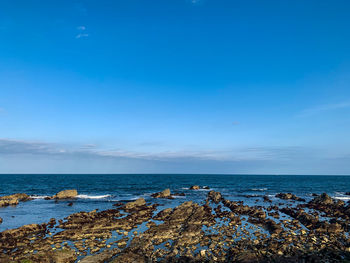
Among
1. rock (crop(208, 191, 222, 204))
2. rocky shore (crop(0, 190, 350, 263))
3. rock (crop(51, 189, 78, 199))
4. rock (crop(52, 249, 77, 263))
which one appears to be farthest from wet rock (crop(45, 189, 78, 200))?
rock (crop(52, 249, 77, 263))

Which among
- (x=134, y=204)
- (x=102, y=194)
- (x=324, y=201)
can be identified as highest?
(x=324, y=201)

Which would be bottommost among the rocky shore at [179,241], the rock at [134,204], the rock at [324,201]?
the rock at [134,204]

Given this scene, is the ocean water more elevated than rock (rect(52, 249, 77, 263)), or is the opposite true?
rock (rect(52, 249, 77, 263))

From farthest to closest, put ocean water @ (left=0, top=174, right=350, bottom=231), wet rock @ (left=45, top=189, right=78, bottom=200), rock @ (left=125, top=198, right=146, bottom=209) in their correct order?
wet rock @ (left=45, top=189, right=78, bottom=200) → rock @ (left=125, top=198, right=146, bottom=209) → ocean water @ (left=0, top=174, right=350, bottom=231)

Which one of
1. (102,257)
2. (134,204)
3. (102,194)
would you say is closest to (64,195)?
(102,194)

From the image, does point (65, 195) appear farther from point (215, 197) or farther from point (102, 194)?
point (215, 197)

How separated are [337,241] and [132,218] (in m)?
27.7

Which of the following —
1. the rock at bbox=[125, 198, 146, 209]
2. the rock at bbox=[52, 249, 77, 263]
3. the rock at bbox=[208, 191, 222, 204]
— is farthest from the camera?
the rock at bbox=[208, 191, 222, 204]

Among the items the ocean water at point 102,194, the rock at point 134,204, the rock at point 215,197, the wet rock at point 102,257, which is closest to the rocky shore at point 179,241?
the wet rock at point 102,257

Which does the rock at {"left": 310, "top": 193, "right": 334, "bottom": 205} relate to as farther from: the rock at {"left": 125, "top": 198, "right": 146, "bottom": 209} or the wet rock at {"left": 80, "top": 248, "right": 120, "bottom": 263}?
the wet rock at {"left": 80, "top": 248, "right": 120, "bottom": 263}

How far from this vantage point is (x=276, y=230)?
26.9 metres

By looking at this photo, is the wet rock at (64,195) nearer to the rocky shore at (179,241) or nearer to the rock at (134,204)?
the rock at (134,204)

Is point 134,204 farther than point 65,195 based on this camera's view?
No

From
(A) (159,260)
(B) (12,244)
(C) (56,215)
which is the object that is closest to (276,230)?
(A) (159,260)
